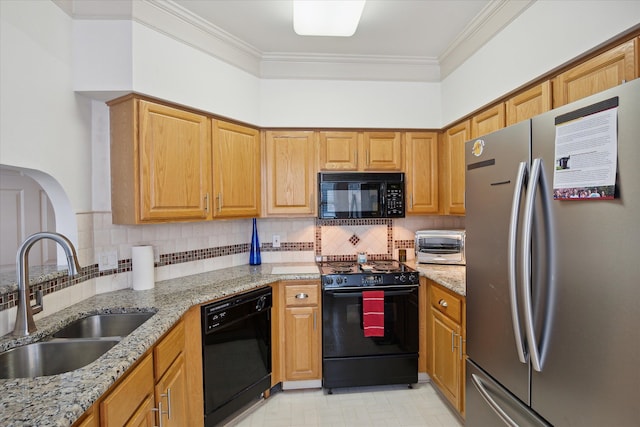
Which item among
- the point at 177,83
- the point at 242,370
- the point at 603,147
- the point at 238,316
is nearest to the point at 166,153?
the point at 177,83

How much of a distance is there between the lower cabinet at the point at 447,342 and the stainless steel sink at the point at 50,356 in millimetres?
1886

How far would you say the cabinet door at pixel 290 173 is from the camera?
2719 mm

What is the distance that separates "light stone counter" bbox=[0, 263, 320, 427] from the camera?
2.82 ft

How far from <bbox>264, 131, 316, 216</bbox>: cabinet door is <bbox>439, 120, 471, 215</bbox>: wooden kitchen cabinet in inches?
44.8

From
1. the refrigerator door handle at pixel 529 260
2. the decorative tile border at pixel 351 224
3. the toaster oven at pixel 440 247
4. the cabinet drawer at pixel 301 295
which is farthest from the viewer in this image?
the decorative tile border at pixel 351 224

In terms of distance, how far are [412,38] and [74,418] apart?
280 cm

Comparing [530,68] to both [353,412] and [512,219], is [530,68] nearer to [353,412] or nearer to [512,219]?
[512,219]

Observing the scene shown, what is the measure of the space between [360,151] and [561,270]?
1914mm

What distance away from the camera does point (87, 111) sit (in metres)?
1.97

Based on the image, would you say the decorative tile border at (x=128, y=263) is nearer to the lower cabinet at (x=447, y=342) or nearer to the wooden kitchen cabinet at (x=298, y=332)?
the wooden kitchen cabinet at (x=298, y=332)

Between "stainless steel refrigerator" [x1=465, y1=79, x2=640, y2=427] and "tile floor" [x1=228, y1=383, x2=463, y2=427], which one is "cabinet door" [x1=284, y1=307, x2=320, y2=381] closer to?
"tile floor" [x1=228, y1=383, x2=463, y2=427]

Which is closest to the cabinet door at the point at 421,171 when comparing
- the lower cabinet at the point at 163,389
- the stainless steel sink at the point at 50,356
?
the lower cabinet at the point at 163,389

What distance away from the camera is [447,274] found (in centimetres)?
236

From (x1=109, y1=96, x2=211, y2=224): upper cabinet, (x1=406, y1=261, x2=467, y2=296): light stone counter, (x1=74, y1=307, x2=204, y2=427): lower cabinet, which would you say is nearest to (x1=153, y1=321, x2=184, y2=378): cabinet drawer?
(x1=74, y1=307, x2=204, y2=427): lower cabinet
